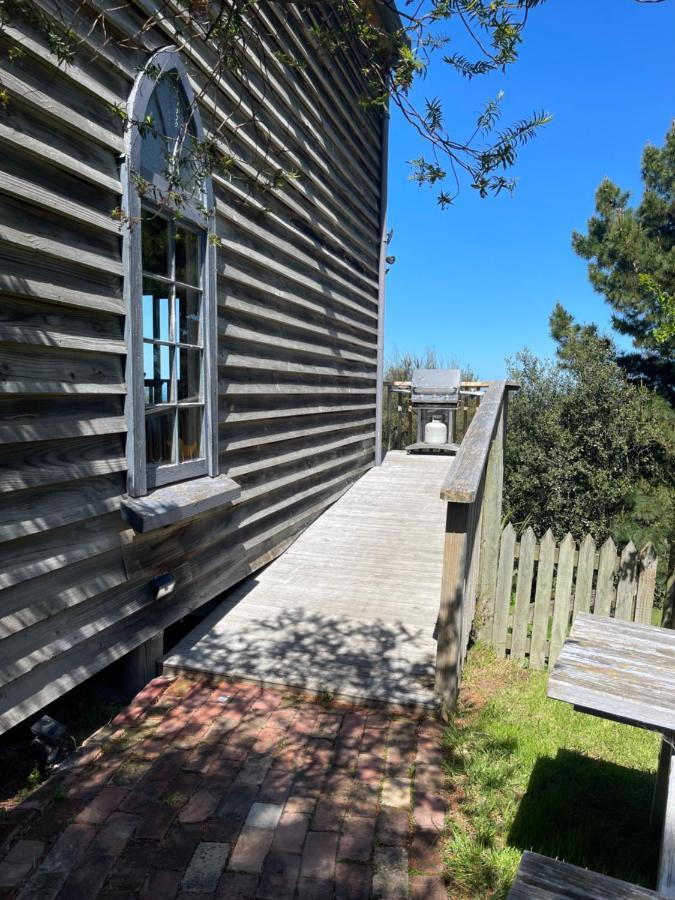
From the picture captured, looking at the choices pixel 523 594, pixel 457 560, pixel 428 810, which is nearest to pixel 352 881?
pixel 428 810

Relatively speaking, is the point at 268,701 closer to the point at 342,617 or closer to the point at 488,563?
the point at 342,617

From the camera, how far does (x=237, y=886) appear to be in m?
1.98

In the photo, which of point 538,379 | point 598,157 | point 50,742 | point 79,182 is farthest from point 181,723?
point 598,157

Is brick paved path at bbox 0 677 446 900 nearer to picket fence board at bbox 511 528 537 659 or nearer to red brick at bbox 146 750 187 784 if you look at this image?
red brick at bbox 146 750 187 784

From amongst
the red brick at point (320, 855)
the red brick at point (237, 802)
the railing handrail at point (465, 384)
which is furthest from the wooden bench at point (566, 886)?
the railing handrail at point (465, 384)

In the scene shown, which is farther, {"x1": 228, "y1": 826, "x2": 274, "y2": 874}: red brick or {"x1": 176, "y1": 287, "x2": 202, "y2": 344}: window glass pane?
{"x1": 176, "y1": 287, "x2": 202, "y2": 344}: window glass pane

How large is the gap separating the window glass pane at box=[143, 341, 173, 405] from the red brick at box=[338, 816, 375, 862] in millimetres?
2281

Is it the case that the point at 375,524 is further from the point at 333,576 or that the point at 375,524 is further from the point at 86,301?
the point at 86,301

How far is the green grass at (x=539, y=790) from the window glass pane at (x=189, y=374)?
237 cm

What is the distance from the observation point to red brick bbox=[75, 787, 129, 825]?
2.24 meters

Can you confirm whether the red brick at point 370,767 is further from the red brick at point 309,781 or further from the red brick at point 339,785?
the red brick at point 309,781

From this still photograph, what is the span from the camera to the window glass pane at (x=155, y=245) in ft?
10.7

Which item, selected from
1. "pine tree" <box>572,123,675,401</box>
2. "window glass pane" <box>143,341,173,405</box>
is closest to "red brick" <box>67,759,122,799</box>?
"window glass pane" <box>143,341,173,405</box>

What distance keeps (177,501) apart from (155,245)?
4.60 ft
